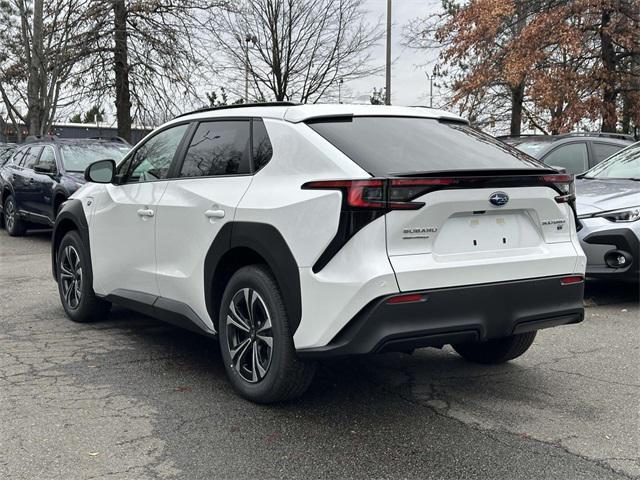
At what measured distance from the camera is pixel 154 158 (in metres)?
5.30

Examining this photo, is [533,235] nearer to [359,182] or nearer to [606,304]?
[359,182]

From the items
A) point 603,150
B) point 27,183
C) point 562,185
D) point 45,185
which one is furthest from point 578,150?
point 27,183

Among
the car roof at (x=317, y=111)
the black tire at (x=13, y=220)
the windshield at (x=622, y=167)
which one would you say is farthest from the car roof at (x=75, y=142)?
the car roof at (x=317, y=111)

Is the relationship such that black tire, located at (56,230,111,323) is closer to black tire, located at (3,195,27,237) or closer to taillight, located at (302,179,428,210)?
taillight, located at (302,179,428,210)

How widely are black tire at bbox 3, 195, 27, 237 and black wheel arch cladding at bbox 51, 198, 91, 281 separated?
715 centimetres

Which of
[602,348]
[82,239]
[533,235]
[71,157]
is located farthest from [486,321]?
[71,157]

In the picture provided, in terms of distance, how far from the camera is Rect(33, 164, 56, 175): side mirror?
11.6 m

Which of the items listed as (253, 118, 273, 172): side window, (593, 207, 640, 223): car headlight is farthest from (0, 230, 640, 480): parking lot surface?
(593, 207, 640, 223): car headlight

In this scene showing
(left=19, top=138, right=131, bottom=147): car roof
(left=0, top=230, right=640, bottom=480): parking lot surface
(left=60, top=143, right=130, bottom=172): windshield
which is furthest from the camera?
(left=19, top=138, right=131, bottom=147): car roof

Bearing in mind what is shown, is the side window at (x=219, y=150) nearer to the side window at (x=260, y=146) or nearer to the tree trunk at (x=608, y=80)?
the side window at (x=260, y=146)

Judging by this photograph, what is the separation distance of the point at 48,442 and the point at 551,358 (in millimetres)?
3308

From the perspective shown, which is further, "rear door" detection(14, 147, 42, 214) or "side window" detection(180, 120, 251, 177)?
"rear door" detection(14, 147, 42, 214)

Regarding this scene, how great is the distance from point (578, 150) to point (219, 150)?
23.6 feet

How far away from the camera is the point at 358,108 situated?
426 centimetres
